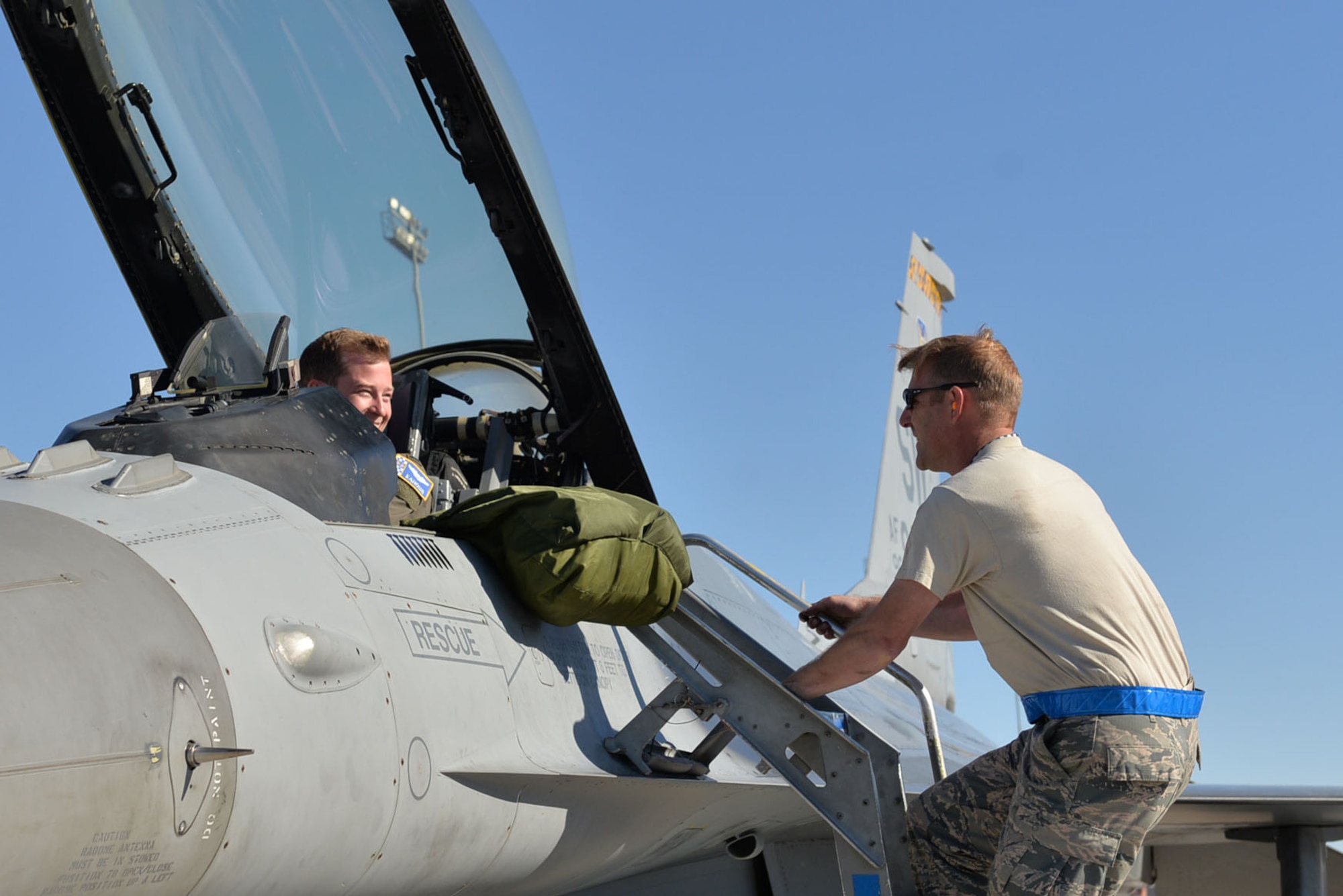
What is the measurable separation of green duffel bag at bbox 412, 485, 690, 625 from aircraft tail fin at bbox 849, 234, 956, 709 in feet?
17.9

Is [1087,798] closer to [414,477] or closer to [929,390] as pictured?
[929,390]

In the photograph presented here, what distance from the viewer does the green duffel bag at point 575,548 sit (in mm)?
2734

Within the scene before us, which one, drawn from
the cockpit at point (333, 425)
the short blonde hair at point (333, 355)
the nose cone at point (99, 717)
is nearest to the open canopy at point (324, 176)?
the cockpit at point (333, 425)

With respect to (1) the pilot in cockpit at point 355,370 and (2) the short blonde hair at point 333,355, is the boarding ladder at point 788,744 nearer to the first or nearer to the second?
(1) the pilot in cockpit at point 355,370

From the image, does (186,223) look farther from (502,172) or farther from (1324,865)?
(1324,865)

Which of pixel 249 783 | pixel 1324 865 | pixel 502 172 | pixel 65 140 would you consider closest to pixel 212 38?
pixel 65 140

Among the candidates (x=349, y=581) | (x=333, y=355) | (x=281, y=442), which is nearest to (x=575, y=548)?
(x=349, y=581)

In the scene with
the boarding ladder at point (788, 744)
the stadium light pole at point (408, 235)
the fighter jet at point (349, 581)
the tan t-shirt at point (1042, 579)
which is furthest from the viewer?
the stadium light pole at point (408, 235)

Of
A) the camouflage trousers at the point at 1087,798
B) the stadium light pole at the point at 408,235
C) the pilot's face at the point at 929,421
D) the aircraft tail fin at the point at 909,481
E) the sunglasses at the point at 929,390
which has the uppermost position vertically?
the stadium light pole at the point at 408,235

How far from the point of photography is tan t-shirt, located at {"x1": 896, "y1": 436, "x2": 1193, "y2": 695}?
2.58 meters

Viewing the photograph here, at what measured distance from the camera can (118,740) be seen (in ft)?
5.21

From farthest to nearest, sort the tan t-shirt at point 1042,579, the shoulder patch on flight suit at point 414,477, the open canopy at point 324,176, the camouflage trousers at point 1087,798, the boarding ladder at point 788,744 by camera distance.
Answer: the open canopy at point 324,176 → the shoulder patch on flight suit at point 414,477 → the boarding ladder at point 788,744 → the tan t-shirt at point 1042,579 → the camouflage trousers at point 1087,798

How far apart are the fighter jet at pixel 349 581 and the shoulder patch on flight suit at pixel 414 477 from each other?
18 cm

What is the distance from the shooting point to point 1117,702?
8.25ft
